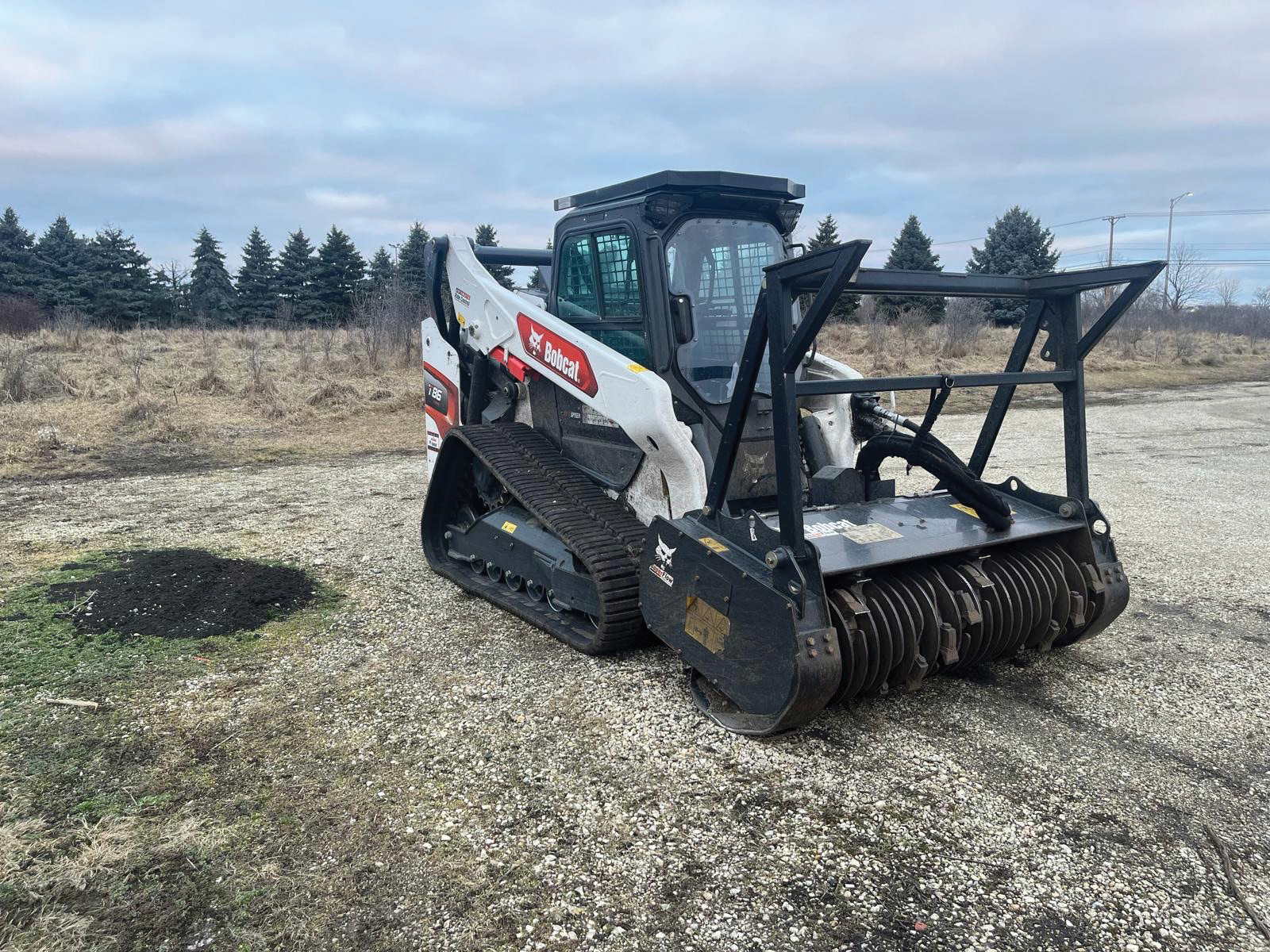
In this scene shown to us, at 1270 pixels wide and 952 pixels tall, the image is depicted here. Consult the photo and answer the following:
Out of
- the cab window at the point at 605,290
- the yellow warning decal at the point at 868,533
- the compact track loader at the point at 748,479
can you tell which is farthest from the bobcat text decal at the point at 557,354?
the yellow warning decal at the point at 868,533

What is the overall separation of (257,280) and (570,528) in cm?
3998

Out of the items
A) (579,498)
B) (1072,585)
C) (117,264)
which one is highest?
(117,264)

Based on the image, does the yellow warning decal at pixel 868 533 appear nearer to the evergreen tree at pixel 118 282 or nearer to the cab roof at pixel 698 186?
the cab roof at pixel 698 186

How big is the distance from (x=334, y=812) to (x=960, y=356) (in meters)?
20.9

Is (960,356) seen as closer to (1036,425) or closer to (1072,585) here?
(1036,425)

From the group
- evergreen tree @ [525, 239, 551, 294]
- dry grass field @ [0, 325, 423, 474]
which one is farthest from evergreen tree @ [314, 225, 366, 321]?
evergreen tree @ [525, 239, 551, 294]

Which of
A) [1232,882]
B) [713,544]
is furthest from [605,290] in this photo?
[1232,882]

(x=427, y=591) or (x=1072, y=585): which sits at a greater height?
(x=1072, y=585)

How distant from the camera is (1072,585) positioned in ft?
13.3

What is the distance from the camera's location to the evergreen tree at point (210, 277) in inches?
1531

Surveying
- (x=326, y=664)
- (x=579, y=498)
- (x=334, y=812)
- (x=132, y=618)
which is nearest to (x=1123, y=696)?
(x=579, y=498)

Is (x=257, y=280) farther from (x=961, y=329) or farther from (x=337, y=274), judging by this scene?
(x=961, y=329)

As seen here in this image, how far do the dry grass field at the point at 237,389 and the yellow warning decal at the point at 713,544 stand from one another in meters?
8.37

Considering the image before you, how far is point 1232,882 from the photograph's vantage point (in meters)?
2.64
